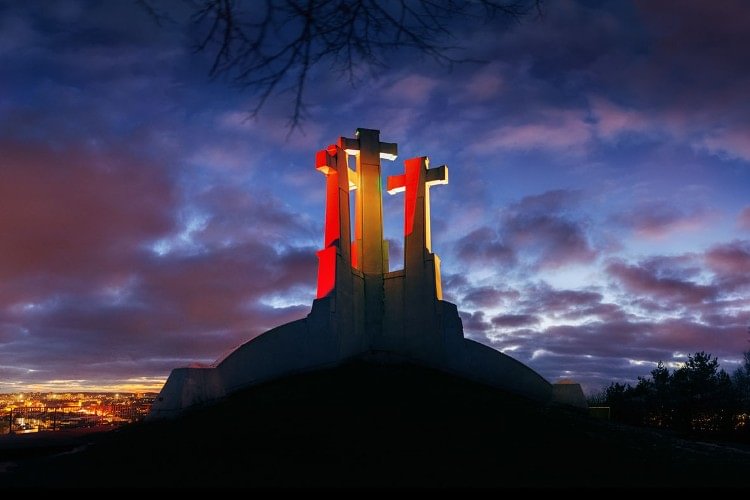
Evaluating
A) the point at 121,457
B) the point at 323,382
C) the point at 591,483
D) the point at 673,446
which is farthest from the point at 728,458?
the point at 121,457

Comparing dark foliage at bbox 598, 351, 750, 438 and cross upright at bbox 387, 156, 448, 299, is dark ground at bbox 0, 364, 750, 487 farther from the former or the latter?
dark foliage at bbox 598, 351, 750, 438

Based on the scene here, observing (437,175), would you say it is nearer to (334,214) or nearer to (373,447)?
(334,214)

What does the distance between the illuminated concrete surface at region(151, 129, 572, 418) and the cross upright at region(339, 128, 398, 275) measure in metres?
0.03

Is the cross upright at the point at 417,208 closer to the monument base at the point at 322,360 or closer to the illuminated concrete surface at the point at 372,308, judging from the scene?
the illuminated concrete surface at the point at 372,308

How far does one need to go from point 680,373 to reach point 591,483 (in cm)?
1667

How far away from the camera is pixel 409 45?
5.19m

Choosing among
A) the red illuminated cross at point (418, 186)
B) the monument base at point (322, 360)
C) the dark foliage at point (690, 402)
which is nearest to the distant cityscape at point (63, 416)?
the monument base at point (322, 360)

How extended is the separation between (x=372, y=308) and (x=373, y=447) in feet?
23.0

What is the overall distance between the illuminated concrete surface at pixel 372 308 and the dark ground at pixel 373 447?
85cm

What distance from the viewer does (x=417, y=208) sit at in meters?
18.1

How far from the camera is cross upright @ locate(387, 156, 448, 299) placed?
17734mm

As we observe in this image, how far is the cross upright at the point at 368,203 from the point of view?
59.4 ft

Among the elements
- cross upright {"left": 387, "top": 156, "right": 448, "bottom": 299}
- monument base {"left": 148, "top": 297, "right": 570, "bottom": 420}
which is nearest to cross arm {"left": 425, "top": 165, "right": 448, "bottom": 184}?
cross upright {"left": 387, "top": 156, "right": 448, "bottom": 299}

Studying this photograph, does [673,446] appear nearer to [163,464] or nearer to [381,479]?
[381,479]
